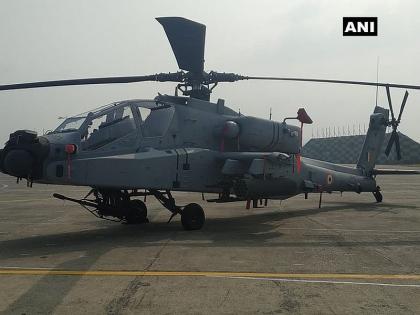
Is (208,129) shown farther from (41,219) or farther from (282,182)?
(41,219)

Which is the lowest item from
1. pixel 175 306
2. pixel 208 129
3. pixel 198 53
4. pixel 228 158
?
pixel 175 306

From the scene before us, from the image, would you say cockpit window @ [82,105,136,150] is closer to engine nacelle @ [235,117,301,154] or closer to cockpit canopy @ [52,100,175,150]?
cockpit canopy @ [52,100,175,150]

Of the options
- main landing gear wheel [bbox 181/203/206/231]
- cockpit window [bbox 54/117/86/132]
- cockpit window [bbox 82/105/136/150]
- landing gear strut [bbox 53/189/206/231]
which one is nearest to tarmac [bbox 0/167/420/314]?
main landing gear wheel [bbox 181/203/206/231]

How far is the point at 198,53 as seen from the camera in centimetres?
1077

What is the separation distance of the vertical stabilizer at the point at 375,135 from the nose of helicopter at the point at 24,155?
549 inches

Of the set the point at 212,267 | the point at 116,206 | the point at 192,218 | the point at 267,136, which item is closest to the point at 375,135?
the point at 267,136

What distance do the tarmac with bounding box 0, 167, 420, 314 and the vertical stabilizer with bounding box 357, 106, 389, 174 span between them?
6.24 m

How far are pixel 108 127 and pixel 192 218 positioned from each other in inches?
124

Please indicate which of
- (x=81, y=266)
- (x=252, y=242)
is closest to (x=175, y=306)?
(x=81, y=266)

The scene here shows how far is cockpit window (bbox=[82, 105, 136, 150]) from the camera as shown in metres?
10.1

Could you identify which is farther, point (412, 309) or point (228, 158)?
point (228, 158)

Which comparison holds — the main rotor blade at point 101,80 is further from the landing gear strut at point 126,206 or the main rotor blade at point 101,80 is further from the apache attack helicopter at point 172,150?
the landing gear strut at point 126,206

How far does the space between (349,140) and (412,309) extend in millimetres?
120238

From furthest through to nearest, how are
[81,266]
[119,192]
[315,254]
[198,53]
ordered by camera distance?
[119,192] → [198,53] → [315,254] → [81,266]
